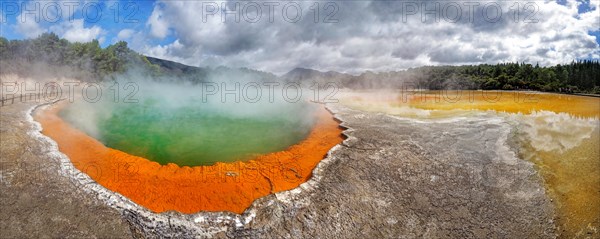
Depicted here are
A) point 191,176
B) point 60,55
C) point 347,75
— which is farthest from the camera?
point 347,75

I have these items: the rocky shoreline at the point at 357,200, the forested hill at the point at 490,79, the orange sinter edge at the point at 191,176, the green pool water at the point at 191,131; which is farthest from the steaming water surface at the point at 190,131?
the forested hill at the point at 490,79

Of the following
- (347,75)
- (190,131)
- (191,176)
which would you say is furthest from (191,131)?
(347,75)

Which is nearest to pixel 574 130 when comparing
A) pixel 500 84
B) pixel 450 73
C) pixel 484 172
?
→ pixel 484 172

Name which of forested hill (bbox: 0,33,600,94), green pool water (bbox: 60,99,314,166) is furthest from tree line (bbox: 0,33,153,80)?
green pool water (bbox: 60,99,314,166)

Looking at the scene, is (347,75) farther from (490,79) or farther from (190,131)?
(190,131)

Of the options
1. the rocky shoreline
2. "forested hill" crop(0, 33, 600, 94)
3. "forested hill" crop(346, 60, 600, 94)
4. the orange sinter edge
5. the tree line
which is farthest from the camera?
"forested hill" crop(346, 60, 600, 94)

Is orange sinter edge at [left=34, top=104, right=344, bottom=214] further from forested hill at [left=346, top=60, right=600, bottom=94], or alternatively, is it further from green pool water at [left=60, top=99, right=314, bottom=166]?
forested hill at [left=346, top=60, right=600, bottom=94]

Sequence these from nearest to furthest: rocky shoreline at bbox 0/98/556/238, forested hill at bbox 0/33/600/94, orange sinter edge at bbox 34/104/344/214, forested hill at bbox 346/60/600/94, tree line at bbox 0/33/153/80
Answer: rocky shoreline at bbox 0/98/556/238, orange sinter edge at bbox 34/104/344/214, tree line at bbox 0/33/153/80, forested hill at bbox 0/33/600/94, forested hill at bbox 346/60/600/94

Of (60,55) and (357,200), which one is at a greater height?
(60,55)
